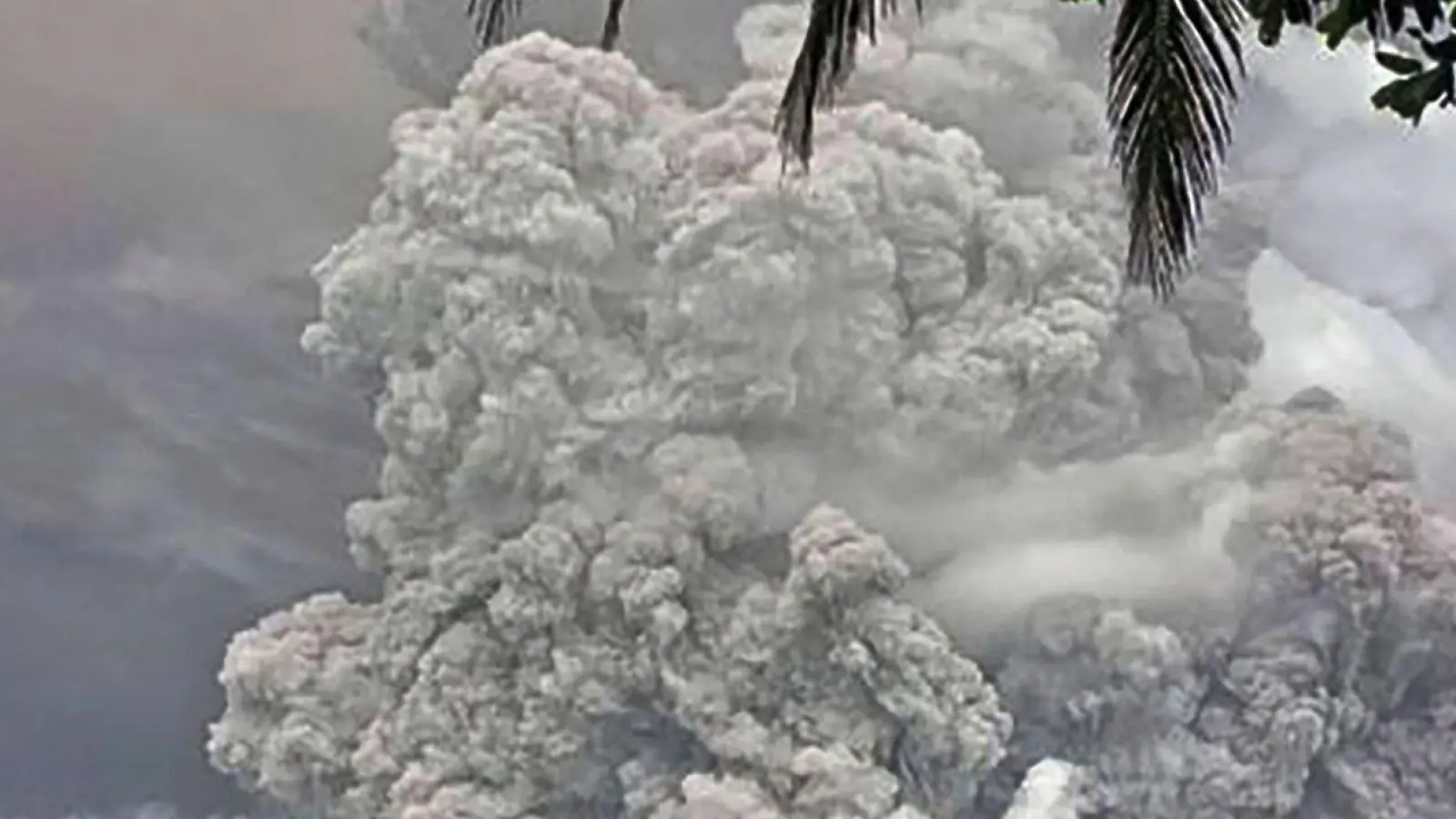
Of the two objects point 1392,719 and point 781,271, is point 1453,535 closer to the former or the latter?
point 1392,719

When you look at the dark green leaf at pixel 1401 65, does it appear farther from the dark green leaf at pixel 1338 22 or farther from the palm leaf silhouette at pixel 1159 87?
the palm leaf silhouette at pixel 1159 87

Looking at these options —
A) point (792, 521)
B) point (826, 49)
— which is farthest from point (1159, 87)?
point (792, 521)

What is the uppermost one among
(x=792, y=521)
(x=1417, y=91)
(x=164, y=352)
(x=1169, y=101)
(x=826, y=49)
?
(x=164, y=352)

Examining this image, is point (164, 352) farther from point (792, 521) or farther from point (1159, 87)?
point (1159, 87)

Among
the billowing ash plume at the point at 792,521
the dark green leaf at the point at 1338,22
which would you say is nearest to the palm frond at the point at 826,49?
the dark green leaf at the point at 1338,22

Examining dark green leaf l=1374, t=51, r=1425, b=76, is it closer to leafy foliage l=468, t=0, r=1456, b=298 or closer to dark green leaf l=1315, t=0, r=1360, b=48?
dark green leaf l=1315, t=0, r=1360, b=48

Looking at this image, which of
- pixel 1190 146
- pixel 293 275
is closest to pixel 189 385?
pixel 293 275
